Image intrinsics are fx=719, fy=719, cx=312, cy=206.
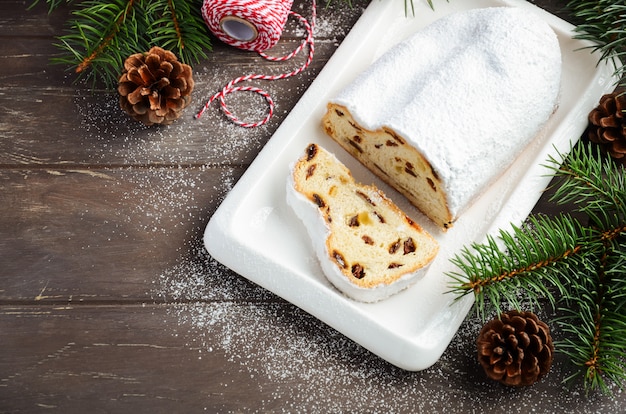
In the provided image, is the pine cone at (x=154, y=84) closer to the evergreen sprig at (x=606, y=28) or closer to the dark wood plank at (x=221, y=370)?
the dark wood plank at (x=221, y=370)

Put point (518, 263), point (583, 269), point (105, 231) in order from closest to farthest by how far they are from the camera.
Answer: point (518, 263) → point (583, 269) → point (105, 231)

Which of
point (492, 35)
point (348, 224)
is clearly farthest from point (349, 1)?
point (348, 224)

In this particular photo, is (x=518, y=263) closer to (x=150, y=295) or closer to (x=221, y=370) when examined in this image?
(x=221, y=370)

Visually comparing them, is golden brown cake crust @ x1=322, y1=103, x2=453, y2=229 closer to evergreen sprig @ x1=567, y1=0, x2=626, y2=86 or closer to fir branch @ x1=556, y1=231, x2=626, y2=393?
fir branch @ x1=556, y1=231, x2=626, y2=393

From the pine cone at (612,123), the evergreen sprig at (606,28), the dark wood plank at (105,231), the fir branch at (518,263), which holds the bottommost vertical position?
the dark wood plank at (105,231)

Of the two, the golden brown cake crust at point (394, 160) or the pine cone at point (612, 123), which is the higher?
the pine cone at point (612, 123)

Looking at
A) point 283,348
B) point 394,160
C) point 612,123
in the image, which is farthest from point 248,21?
point 612,123

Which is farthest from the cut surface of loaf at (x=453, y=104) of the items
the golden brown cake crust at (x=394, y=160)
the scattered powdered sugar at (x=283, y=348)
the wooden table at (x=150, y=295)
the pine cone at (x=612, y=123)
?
the scattered powdered sugar at (x=283, y=348)

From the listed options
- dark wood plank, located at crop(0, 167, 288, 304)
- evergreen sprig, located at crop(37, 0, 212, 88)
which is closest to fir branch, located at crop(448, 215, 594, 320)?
dark wood plank, located at crop(0, 167, 288, 304)
